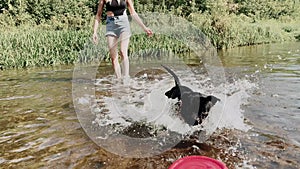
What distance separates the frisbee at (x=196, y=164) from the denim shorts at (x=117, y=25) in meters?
3.78

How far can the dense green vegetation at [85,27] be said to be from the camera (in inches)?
484

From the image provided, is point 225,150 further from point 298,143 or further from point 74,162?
point 74,162

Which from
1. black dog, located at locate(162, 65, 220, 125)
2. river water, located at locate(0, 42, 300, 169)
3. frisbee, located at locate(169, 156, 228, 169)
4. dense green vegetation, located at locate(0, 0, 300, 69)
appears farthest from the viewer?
dense green vegetation, located at locate(0, 0, 300, 69)

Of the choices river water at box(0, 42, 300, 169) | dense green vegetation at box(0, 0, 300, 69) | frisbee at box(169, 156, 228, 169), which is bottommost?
river water at box(0, 42, 300, 169)

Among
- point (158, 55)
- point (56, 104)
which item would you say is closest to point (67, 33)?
point (158, 55)

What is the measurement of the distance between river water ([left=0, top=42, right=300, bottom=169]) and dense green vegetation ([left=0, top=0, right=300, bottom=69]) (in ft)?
22.4

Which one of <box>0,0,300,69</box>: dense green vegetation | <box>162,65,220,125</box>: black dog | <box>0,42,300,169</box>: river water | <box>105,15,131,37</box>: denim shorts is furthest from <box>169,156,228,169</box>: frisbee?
<box>0,0,300,69</box>: dense green vegetation

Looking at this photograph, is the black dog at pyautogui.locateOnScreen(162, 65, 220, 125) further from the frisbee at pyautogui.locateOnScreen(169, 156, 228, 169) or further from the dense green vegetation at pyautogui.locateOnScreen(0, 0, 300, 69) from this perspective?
the dense green vegetation at pyautogui.locateOnScreen(0, 0, 300, 69)

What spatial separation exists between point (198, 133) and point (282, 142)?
2.76 ft

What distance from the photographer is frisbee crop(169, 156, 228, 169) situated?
2.03m

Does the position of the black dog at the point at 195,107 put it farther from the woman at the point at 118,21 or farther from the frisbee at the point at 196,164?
the woman at the point at 118,21

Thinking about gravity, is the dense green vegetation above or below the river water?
above

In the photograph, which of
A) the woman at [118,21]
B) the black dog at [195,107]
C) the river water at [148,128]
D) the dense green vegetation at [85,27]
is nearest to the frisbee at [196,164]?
the river water at [148,128]

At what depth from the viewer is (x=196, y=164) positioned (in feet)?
6.79
